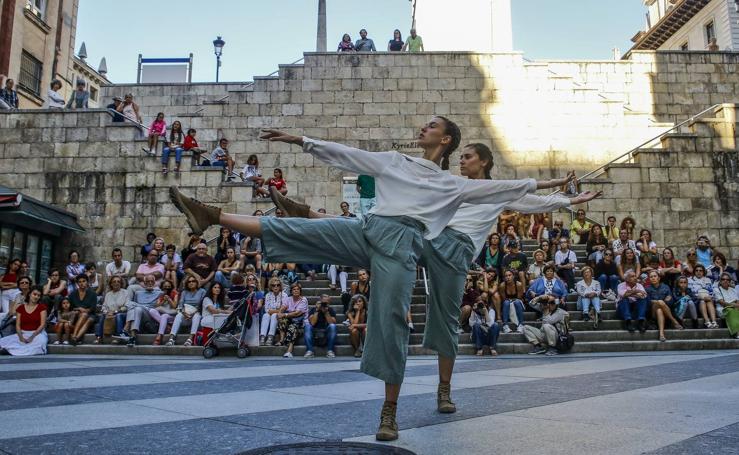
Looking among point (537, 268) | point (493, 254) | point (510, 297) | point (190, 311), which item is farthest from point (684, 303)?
point (190, 311)

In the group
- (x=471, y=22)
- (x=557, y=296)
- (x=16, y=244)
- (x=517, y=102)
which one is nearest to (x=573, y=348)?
(x=557, y=296)

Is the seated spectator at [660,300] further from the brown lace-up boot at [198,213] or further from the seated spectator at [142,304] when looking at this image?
the brown lace-up boot at [198,213]

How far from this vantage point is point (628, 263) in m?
12.5

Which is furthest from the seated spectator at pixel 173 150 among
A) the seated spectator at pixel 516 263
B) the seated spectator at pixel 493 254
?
the seated spectator at pixel 516 263

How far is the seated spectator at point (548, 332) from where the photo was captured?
10344 millimetres

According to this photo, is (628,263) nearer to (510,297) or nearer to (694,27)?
(510,297)

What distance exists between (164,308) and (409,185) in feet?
29.7

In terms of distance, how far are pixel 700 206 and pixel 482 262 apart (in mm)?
8272

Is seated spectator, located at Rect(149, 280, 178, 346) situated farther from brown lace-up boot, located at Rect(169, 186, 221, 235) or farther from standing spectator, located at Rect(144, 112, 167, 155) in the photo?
brown lace-up boot, located at Rect(169, 186, 221, 235)

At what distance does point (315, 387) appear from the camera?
5535mm

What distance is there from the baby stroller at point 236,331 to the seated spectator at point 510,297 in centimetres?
479

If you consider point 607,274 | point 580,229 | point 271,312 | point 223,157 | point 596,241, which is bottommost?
point 271,312

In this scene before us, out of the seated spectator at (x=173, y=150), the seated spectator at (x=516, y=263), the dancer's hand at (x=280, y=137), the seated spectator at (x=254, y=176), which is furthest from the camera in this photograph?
the seated spectator at (x=173, y=150)

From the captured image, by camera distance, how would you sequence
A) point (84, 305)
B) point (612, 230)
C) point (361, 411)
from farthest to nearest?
point (612, 230) → point (84, 305) → point (361, 411)
